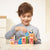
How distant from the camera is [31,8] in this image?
1.66 m

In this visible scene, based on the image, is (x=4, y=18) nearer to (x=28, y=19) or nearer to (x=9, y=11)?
(x=9, y=11)

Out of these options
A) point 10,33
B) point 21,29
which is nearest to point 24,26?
point 21,29

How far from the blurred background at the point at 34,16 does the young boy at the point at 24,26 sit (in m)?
0.09

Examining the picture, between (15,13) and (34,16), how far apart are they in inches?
11.8

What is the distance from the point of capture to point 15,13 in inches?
68.0

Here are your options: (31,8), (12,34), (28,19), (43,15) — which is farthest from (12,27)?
(43,15)

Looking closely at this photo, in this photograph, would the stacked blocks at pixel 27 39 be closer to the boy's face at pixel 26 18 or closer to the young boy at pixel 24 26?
the young boy at pixel 24 26

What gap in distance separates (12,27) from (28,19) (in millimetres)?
267

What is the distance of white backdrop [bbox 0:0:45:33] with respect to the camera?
1.72m

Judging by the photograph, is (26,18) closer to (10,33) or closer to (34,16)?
(34,16)

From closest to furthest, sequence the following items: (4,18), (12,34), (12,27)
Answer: (12,34)
(12,27)
(4,18)

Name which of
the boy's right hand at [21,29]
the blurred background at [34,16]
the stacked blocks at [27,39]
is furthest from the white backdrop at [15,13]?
the stacked blocks at [27,39]

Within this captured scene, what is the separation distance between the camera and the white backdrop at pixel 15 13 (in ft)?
5.64

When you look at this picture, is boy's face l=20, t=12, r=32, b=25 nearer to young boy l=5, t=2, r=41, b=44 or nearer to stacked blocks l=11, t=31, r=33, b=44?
young boy l=5, t=2, r=41, b=44
